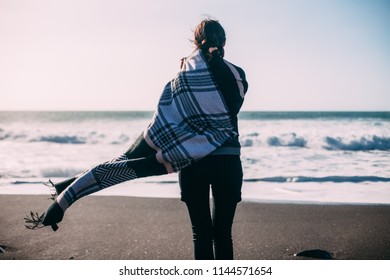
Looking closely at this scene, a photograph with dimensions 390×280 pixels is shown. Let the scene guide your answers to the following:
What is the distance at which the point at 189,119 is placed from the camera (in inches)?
75.1

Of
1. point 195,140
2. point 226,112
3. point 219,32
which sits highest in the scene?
point 219,32

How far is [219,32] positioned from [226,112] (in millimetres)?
408

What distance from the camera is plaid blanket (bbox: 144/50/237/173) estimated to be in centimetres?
184

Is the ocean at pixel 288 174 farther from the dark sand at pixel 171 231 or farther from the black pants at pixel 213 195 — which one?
the black pants at pixel 213 195

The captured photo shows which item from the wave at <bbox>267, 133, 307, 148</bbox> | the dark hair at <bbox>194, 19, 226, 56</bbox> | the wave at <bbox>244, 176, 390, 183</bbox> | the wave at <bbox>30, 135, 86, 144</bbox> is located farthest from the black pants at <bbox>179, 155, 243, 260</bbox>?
the wave at <bbox>30, 135, 86, 144</bbox>

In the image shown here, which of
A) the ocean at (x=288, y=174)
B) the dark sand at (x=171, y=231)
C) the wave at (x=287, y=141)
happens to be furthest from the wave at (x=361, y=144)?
the dark sand at (x=171, y=231)

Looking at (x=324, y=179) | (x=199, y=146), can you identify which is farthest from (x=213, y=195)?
(x=324, y=179)

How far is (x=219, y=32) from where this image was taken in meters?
1.90

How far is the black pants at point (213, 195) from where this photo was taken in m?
1.85

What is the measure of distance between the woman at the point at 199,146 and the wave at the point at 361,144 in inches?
332

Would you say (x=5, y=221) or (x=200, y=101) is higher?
(x=200, y=101)

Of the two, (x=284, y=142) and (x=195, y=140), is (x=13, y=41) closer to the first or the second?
(x=195, y=140)

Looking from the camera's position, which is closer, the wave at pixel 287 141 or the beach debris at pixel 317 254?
the beach debris at pixel 317 254
